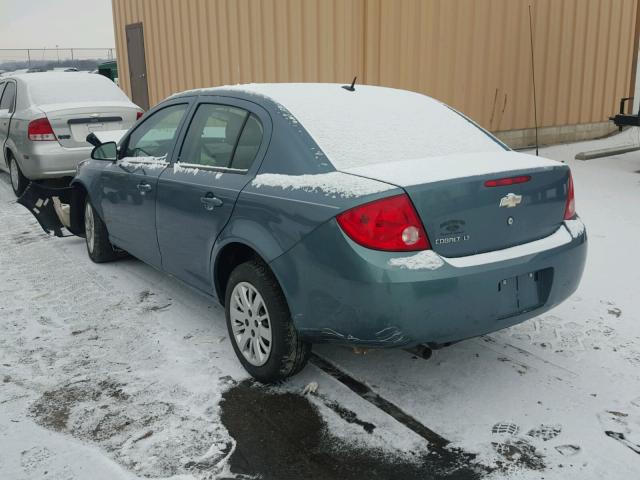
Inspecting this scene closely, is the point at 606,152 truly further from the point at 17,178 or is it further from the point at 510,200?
the point at 17,178

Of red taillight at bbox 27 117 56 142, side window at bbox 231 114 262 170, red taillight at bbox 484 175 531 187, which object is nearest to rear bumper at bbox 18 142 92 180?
red taillight at bbox 27 117 56 142

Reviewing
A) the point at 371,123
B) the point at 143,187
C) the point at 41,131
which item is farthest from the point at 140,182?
the point at 41,131

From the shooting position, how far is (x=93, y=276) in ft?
16.9

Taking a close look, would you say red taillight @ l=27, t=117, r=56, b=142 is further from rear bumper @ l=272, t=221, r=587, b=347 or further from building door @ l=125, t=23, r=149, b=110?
building door @ l=125, t=23, r=149, b=110

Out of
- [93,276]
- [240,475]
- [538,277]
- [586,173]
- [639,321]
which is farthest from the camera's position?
[586,173]

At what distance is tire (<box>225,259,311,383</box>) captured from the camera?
10.1 ft

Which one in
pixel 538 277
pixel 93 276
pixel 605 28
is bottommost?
pixel 93 276

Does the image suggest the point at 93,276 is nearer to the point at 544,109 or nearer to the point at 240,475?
the point at 240,475

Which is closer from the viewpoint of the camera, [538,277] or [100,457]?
[100,457]

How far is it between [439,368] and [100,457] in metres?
1.78

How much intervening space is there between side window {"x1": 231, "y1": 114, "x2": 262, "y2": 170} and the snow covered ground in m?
1.11

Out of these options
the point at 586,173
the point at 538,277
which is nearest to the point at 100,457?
the point at 538,277

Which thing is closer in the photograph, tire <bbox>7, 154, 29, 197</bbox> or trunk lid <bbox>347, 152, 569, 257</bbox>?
trunk lid <bbox>347, 152, 569, 257</bbox>

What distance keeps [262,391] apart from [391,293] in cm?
101
